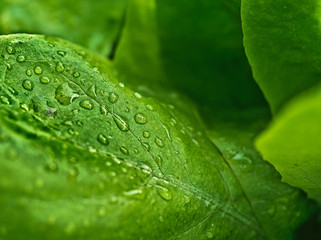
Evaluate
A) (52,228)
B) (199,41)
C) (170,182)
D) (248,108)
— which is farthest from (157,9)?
(52,228)

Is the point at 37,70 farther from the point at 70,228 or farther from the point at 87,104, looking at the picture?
the point at 70,228

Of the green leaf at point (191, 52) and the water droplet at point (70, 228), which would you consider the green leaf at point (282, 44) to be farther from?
the water droplet at point (70, 228)

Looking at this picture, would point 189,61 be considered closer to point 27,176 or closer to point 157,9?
point 157,9


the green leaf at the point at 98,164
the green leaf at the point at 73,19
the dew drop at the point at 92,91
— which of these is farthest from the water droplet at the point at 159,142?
the green leaf at the point at 73,19

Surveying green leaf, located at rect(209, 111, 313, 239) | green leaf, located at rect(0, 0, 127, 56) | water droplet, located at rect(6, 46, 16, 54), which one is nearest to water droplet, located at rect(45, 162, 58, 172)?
water droplet, located at rect(6, 46, 16, 54)

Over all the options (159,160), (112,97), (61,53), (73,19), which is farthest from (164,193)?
(73,19)

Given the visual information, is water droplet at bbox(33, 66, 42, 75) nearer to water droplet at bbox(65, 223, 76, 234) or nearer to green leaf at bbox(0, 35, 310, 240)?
green leaf at bbox(0, 35, 310, 240)
